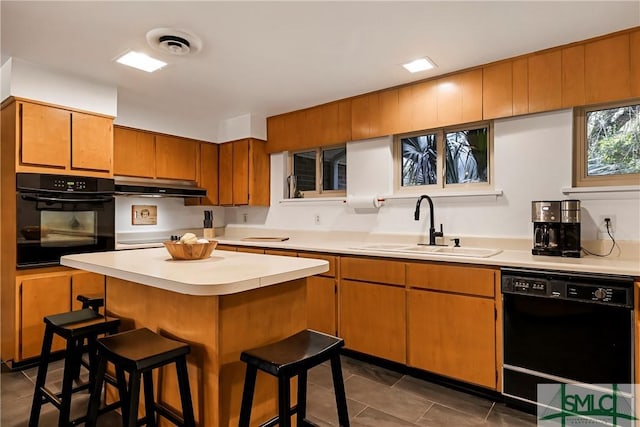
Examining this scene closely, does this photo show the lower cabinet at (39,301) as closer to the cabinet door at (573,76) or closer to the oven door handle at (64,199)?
the oven door handle at (64,199)

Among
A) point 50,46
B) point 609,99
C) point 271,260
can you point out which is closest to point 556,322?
point 609,99

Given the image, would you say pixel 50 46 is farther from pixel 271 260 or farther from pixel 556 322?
pixel 556 322

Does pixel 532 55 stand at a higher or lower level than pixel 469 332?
higher

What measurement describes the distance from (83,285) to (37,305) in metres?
0.33

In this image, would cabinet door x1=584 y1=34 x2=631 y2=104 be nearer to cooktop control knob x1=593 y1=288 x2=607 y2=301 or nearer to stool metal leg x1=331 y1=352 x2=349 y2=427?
cooktop control knob x1=593 y1=288 x2=607 y2=301

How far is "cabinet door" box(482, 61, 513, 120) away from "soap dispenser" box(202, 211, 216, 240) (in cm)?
336

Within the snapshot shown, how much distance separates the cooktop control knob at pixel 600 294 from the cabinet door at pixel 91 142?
3.70 m

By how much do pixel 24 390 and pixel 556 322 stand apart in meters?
3.39

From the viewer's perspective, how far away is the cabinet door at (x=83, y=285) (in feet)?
9.91

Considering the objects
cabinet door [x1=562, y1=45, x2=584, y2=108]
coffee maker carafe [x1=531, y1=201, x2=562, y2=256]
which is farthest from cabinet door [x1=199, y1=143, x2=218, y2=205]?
cabinet door [x1=562, y1=45, x2=584, y2=108]

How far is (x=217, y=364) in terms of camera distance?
4.99 ft

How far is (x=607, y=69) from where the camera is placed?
2.38 m

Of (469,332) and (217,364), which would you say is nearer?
(217,364)

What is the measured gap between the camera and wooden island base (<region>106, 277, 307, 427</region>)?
1.54 metres
